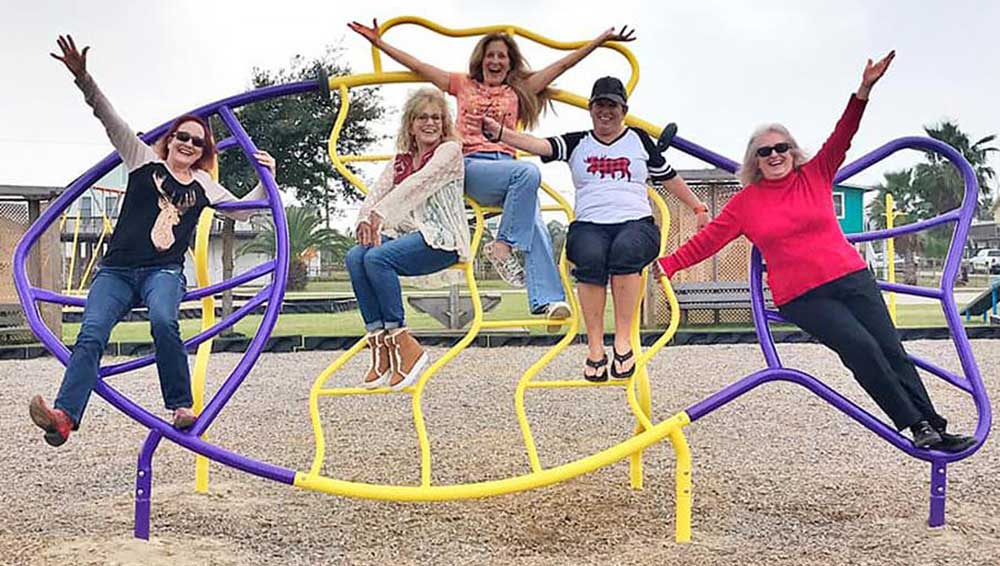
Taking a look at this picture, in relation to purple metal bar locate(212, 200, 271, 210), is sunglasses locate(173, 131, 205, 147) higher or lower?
higher

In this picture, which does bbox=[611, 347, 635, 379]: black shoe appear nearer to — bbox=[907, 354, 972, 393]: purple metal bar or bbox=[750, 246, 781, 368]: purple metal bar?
bbox=[750, 246, 781, 368]: purple metal bar

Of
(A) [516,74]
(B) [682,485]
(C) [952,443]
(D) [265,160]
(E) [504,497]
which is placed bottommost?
(E) [504,497]

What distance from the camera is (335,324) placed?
620 inches

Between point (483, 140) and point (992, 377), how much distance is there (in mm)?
6587

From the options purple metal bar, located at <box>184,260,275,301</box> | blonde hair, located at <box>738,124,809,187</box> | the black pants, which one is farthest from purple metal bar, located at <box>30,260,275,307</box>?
the black pants

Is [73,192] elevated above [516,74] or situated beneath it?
situated beneath

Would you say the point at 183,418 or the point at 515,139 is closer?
the point at 183,418

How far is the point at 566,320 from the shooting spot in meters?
3.93

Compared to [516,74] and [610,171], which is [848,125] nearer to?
[610,171]

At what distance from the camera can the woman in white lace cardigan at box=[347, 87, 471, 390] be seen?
12.5 ft

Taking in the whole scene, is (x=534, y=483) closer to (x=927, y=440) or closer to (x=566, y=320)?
(x=566, y=320)

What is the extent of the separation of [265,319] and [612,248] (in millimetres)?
1349

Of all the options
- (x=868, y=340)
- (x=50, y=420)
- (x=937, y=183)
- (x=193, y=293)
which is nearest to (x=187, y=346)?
(x=193, y=293)

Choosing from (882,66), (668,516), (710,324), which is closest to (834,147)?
(882,66)
